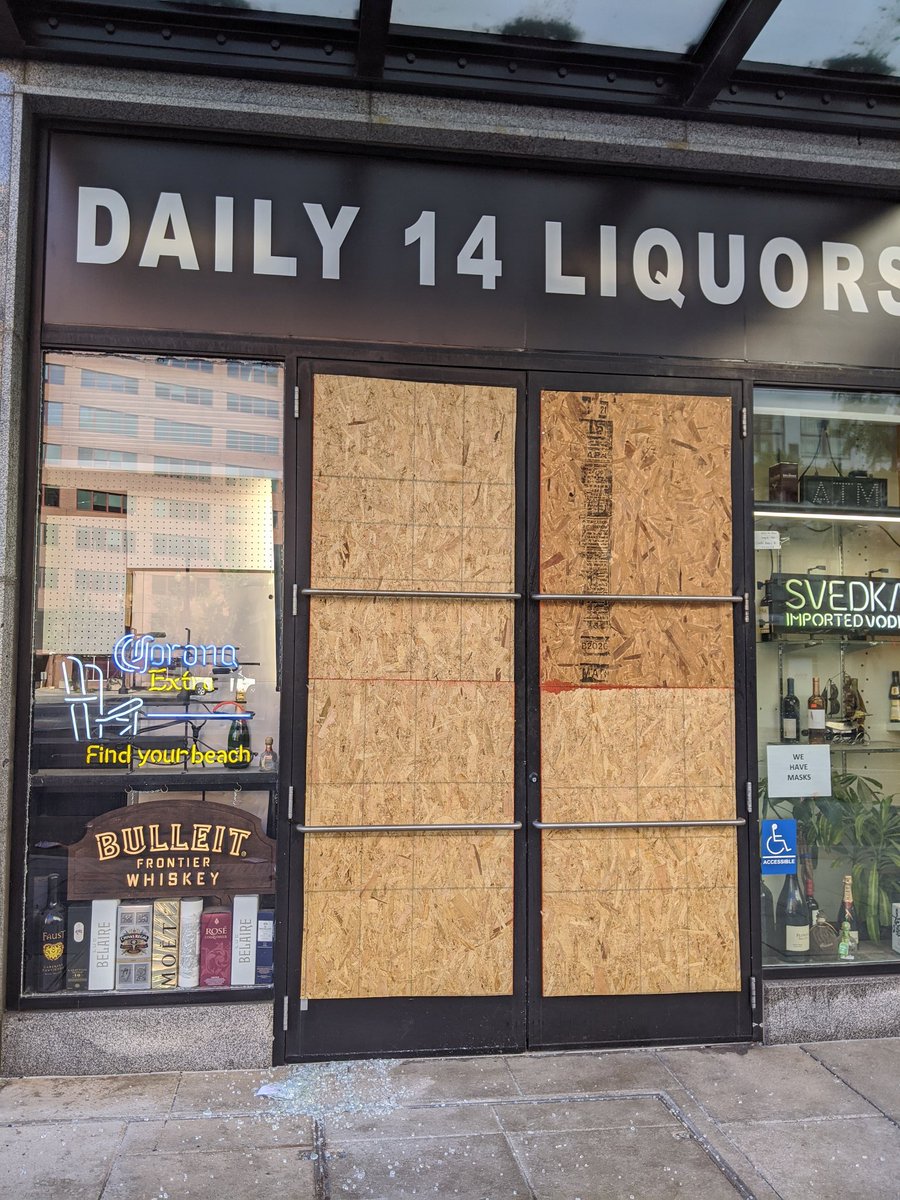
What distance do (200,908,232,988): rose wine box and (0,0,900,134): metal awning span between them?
4022mm

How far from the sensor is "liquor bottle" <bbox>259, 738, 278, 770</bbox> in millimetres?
4387

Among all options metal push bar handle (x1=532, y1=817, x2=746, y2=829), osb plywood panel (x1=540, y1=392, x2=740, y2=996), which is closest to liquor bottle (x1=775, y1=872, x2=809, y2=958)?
osb plywood panel (x1=540, y1=392, x2=740, y2=996)

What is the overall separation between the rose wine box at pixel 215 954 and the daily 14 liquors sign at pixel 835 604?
3158 mm

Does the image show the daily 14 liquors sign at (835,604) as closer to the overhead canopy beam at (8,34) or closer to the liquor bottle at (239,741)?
the liquor bottle at (239,741)

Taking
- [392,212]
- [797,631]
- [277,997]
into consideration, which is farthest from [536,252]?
[277,997]

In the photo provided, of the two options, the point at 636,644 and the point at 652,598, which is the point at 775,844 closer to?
the point at 636,644

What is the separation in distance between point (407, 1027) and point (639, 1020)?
1.12 m

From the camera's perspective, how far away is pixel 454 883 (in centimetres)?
439

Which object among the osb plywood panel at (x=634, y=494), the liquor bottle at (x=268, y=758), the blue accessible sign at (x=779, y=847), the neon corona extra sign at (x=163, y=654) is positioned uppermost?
the osb plywood panel at (x=634, y=494)

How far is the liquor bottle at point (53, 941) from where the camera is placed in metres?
4.22

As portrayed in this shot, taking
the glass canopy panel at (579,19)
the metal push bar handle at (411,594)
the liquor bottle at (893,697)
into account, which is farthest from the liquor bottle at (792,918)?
the glass canopy panel at (579,19)

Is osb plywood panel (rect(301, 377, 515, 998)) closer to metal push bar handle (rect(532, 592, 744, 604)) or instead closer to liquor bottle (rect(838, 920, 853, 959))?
metal push bar handle (rect(532, 592, 744, 604))

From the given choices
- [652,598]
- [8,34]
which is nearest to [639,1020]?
[652,598]

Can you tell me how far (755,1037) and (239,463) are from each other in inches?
148
